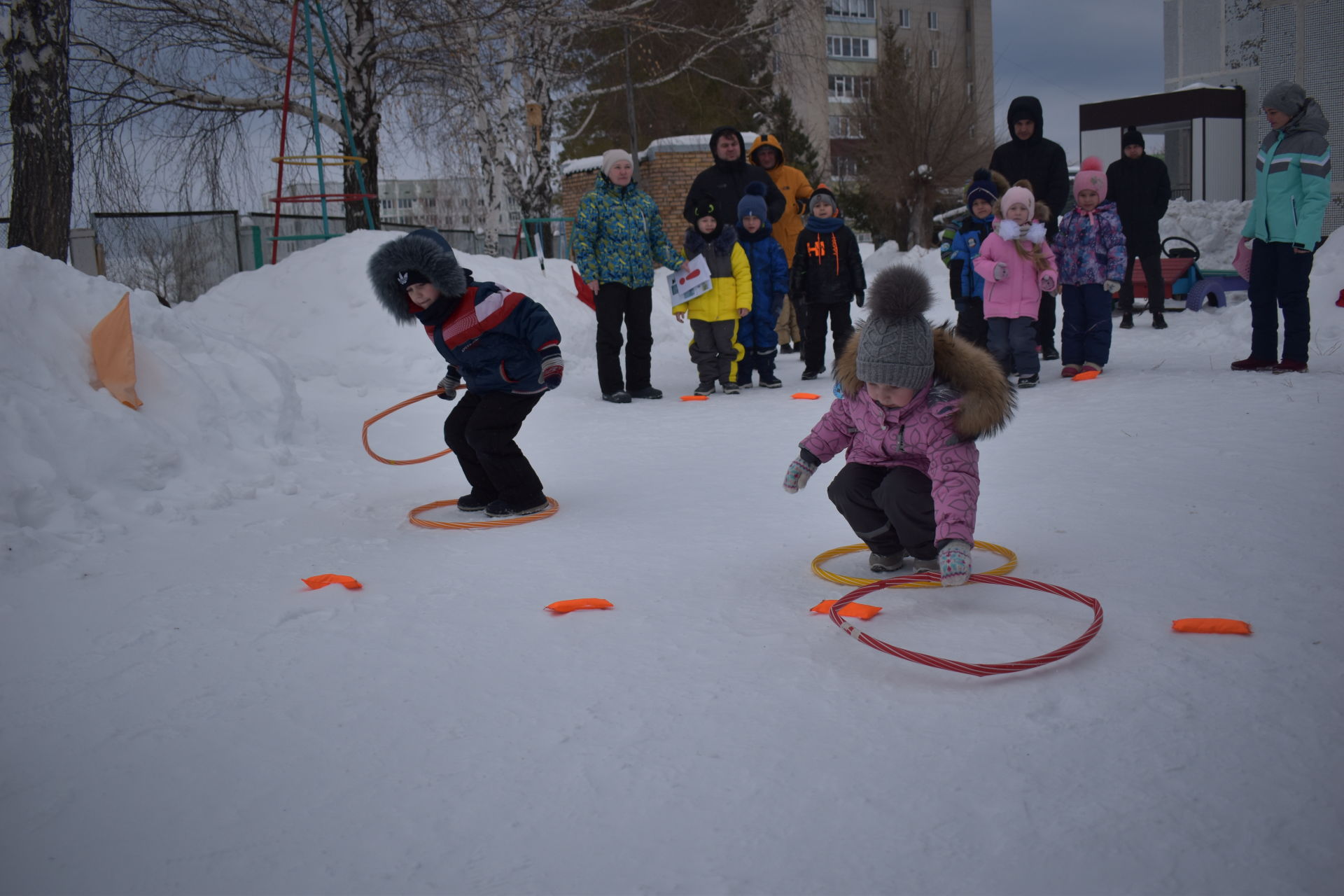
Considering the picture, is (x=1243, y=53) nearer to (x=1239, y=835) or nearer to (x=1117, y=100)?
(x=1117, y=100)

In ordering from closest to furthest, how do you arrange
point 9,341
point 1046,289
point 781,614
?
point 781,614
point 9,341
point 1046,289

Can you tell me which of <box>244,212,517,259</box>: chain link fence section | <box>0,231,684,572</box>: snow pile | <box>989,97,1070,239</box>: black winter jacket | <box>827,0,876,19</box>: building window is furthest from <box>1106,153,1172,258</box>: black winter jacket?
<box>827,0,876,19</box>: building window

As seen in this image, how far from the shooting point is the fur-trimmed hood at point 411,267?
16.4 ft

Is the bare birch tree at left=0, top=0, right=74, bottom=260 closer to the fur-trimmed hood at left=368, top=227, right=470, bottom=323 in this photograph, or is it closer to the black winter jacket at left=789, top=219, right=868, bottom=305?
the fur-trimmed hood at left=368, top=227, right=470, bottom=323

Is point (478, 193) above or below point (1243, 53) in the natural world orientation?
below

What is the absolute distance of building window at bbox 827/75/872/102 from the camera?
121 feet

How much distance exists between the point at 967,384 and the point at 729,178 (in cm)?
645

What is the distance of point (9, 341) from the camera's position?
530cm

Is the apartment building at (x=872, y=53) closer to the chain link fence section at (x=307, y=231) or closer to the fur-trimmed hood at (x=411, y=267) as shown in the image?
the chain link fence section at (x=307, y=231)

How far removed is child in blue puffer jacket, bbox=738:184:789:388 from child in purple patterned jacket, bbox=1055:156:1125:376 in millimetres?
2309

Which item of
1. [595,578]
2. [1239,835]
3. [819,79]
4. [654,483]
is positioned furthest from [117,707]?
[819,79]

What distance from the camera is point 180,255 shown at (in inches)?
555

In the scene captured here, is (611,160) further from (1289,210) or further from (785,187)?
(1289,210)

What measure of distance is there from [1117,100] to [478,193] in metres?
13.3
